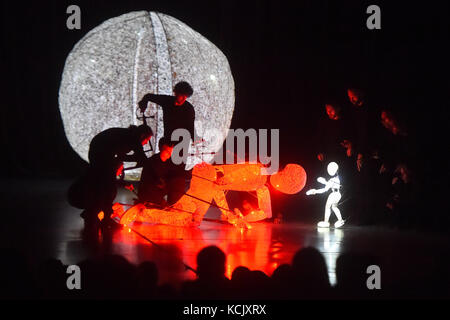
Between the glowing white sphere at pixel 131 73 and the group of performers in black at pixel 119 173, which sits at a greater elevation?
the glowing white sphere at pixel 131 73

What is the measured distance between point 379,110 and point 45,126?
24.7 ft

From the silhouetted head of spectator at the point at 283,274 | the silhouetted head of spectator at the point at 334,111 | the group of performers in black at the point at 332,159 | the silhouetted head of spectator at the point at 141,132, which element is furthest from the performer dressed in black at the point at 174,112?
the silhouetted head of spectator at the point at 283,274

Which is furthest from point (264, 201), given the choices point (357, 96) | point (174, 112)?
point (357, 96)

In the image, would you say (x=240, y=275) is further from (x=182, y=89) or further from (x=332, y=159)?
(x=332, y=159)

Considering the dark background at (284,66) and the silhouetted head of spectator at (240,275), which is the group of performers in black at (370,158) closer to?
the dark background at (284,66)

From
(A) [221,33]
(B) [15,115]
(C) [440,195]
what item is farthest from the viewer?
(B) [15,115]

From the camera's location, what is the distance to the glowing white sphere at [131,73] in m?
7.49

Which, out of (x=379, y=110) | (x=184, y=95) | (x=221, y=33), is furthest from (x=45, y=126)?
(x=379, y=110)

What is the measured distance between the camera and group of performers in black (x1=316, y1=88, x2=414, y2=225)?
6.45 metres

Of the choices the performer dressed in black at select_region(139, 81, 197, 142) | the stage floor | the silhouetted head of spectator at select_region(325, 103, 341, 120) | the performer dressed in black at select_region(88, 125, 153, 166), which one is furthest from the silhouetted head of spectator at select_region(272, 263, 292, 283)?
the silhouetted head of spectator at select_region(325, 103, 341, 120)

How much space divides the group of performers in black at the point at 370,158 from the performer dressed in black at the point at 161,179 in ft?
5.72

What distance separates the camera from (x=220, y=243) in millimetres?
5352
